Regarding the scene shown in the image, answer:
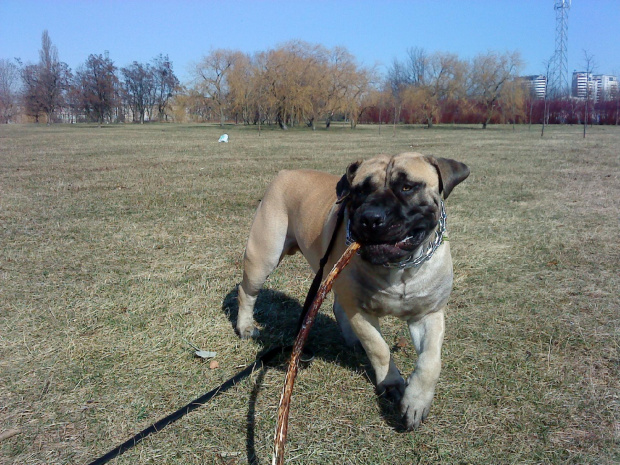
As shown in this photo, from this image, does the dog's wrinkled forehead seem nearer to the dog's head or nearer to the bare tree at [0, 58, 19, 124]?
the dog's head

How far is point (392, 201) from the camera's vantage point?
2.71 meters

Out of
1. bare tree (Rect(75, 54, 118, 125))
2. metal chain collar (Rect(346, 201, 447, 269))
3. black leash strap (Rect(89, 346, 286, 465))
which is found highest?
bare tree (Rect(75, 54, 118, 125))

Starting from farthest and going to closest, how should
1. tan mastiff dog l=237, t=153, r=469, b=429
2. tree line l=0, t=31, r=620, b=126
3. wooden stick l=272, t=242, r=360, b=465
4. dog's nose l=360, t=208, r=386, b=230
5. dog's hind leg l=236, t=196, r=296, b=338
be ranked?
tree line l=0, t=31, r=620, b=126
dog's hind leg l=236, t=196, r=296, b=338
tan mastiff dog l=237, t=153, r=469, b=429
dog's nose l=360, t=208, r=386, b=230
wooden stick l=272, t=242, r=360, b=465

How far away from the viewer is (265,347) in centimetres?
390

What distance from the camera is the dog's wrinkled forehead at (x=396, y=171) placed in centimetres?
289

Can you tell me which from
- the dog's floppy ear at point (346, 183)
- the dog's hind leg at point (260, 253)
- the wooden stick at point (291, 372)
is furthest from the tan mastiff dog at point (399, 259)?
the dog's hind leg at point (260, 253)

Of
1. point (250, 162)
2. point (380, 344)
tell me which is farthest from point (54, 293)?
point (250, 162)

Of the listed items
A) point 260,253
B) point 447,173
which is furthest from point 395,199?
point 260,253

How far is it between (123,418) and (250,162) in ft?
48.6

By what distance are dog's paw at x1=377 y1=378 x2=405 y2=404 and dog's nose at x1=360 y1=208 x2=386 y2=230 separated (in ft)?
3.63

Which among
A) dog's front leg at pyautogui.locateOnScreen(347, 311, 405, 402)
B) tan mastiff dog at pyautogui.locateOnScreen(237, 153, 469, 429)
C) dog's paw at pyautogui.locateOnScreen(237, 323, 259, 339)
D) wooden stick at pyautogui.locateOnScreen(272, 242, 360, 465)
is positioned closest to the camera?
wooden stick at pyautogui.locateOnScreen(272, 242, 360, 465)

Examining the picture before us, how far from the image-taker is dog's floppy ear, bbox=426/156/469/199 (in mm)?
2969

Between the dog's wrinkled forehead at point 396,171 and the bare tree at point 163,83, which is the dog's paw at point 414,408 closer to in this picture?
the dog's wrinkled forehead at point 396,171

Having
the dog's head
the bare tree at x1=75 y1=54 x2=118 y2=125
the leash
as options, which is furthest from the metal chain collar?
the bare tree at x1=75 y1=54 x2=118 y2=125
